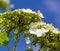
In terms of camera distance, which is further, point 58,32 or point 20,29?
point 20,29

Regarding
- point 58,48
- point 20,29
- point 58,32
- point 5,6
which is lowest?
point 5,6

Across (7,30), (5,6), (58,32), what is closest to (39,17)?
(7,30)

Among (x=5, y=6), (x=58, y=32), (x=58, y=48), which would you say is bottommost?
(x=5, y=6)

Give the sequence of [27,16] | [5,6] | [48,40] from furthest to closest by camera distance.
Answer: [27,16] < [48,40] < [5,6]

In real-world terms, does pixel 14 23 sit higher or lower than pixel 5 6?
higher

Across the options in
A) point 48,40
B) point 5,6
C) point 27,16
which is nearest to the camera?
point 5,6

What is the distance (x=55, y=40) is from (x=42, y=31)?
1.32ft

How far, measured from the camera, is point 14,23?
657 centimetres

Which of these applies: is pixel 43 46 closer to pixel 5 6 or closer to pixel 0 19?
pixel 0 19

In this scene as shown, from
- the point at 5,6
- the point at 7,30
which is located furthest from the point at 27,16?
the point at 5,6

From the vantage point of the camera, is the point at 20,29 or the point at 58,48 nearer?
the point at 58,48

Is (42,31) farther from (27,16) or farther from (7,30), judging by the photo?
(7,30)

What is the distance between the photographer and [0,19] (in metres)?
6.89

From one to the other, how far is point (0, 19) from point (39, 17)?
138 centimetres
